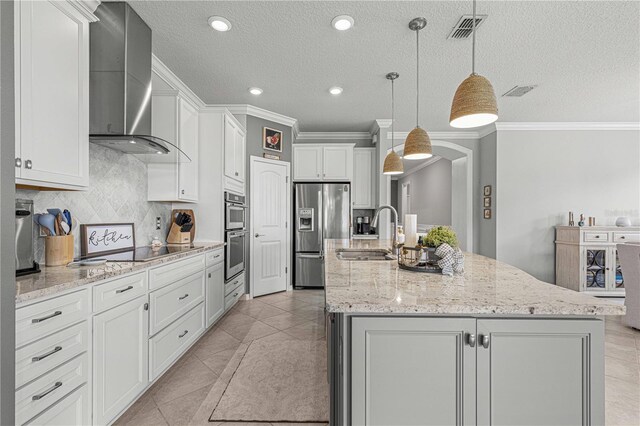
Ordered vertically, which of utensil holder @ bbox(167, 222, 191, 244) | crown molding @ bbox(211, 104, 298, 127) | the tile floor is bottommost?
the tile floor

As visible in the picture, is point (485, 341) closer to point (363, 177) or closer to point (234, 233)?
point (234, 233)

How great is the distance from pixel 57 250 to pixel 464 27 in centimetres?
318

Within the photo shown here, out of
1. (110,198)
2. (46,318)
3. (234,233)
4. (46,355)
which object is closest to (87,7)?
(110,198)

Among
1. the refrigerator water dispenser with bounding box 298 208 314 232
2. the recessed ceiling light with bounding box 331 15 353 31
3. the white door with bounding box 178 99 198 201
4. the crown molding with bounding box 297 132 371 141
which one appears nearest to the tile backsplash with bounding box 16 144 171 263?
the white door with bounding box 178 99 198 201

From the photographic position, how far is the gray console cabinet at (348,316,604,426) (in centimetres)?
100

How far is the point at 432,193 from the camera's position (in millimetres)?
8383

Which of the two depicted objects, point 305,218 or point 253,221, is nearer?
point 253,221

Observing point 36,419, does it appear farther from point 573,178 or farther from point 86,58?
point 573,178

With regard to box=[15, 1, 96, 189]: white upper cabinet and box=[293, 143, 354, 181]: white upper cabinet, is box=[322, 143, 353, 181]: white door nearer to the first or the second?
box=[293, 143, 354, 181]: white upper cabinet

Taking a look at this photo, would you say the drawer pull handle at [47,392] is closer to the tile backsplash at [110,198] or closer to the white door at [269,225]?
the tile backsplash at [110,198]

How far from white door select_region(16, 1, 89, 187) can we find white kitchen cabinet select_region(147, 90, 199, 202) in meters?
0.98

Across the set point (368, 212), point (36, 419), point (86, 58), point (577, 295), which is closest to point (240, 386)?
point (36, 419)

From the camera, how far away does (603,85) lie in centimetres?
341

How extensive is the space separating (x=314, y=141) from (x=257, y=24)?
128 inches
